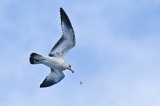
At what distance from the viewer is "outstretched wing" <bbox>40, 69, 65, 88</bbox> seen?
3656cm

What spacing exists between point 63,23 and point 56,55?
8.08 ft

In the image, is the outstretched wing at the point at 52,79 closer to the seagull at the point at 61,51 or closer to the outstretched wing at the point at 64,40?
the seagull at the point at 61,51

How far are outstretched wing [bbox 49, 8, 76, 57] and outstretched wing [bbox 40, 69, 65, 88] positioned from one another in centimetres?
219

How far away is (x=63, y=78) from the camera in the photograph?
36.8 metres

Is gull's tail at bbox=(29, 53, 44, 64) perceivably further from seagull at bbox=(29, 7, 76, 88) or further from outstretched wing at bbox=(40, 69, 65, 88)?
outstretched wing at bbox=(40, 69, 65, 88)

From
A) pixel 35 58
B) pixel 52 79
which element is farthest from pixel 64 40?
pixel 52 79

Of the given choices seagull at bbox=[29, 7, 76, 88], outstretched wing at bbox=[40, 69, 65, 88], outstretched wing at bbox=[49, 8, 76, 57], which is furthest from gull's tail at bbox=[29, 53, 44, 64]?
outstretched wing at bbox=[40, 69, 65, 88]

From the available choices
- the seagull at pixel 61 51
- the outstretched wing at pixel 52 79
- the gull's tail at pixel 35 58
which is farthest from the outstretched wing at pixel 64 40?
the outstretched wing at pixel 52 79

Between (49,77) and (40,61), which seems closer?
(40,61)

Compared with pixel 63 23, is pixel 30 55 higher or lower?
lower

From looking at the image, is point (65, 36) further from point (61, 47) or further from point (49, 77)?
point (49, 77)

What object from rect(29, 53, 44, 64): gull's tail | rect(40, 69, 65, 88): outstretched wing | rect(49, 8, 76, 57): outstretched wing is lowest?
rect(29, 53, 44, 64): gull's tail

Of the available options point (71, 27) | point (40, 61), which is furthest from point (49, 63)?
point (71, 27)

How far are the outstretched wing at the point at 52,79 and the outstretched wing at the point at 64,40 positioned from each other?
7.20 feet
